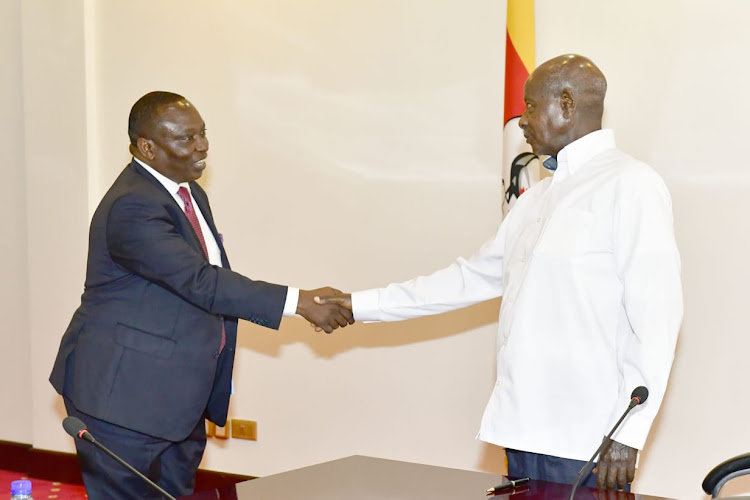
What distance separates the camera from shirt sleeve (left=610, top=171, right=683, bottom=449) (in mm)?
2342

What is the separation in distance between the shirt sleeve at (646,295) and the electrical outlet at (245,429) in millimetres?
2675

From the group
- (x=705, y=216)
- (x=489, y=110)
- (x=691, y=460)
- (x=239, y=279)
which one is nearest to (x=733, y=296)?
(x=705, y=216)

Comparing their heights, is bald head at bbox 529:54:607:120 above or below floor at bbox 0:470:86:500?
above

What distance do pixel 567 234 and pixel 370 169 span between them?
1.98 metres

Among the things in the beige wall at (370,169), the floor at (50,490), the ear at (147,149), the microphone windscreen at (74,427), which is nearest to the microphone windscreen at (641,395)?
the microphone windscreen at (74,427)

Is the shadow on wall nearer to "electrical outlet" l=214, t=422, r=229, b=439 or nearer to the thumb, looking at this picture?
"electrical outlet" l=214, t=422, r=229, b=439

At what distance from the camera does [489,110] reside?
4.11m

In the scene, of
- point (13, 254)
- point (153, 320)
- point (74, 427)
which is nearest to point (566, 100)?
point (153, 320)

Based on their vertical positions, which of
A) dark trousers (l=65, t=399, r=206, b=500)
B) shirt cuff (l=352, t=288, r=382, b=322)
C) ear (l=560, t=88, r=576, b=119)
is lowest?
dark trousers (l=65, t=399, r=206, b=500)

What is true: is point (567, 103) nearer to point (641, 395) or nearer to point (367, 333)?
point (641, 395)

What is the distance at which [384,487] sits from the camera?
2027mm

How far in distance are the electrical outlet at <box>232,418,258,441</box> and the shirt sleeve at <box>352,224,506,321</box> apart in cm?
161

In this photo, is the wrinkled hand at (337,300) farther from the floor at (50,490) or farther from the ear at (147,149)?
the floor at (50,490)

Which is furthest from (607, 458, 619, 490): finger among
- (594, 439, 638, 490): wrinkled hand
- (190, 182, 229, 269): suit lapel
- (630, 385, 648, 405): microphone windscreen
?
(190, 182, 229, 269): suit lapel
